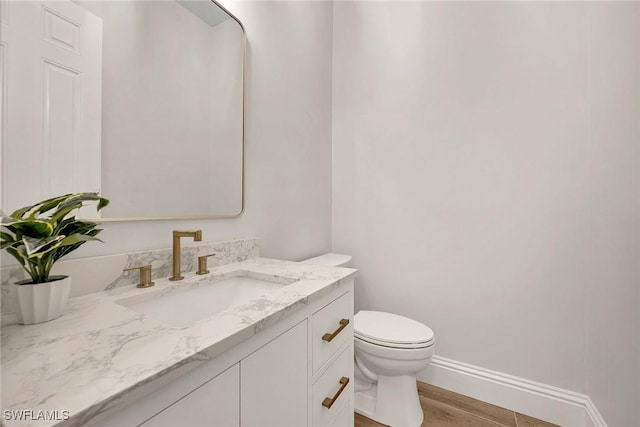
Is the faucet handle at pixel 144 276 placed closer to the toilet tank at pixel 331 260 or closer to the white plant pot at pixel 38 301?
the white plant pot at pixel 38 301

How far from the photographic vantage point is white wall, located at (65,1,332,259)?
1414mm

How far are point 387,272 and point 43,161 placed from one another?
1801 mm

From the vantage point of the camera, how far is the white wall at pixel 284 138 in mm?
1414

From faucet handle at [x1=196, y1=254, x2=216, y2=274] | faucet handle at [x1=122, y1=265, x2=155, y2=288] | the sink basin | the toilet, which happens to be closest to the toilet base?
the toilet

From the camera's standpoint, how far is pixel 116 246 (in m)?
0.92

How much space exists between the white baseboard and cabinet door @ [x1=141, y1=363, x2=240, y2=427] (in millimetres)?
1588

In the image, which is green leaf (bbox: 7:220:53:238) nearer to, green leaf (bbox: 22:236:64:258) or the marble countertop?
→ green leaf (bbox: 22:236:64:258)

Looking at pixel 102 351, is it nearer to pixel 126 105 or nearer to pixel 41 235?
pixel 41 235

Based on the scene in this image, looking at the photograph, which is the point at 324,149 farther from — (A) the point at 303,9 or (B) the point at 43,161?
(B) the point at 43,161

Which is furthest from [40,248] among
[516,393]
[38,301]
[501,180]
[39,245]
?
[516,393]

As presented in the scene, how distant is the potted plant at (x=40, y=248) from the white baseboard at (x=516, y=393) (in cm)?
193

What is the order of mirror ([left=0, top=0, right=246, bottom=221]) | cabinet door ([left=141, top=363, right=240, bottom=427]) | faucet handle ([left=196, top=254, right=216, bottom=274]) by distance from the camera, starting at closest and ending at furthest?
cabinet door ([left=141, top=363, right=240, bottom=427]) → mirror ([left=0, top=0, right=246, bottom=221]) → faucet handle ([left=196, top=254, right=216, bottom=274])

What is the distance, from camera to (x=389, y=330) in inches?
58.6

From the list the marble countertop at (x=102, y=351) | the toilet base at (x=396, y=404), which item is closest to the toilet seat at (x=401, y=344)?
the toilet base at (x=396, y=404)
